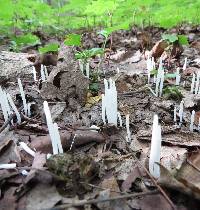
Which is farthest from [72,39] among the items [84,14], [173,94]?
[84,14]

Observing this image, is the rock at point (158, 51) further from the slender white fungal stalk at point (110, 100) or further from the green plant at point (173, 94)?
the slender white fungal stalk at point (110, 100)

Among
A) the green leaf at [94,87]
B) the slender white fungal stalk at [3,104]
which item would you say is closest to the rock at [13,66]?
the green leaf at [94,87]

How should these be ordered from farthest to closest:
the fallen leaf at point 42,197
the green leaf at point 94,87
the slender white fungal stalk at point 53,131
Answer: the green leaf at point 94,87
the slender white fungal stalk at point 53,131
the fallen leaf at point 42,197

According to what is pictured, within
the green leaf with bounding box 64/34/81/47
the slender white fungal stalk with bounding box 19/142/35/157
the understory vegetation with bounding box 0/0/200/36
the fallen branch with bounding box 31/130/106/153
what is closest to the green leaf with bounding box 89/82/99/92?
the green leaf with bounding box 64/34/81/47

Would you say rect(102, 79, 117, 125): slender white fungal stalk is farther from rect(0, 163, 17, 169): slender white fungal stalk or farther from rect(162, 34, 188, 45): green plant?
rect(162, 34, 188, 45): green plant

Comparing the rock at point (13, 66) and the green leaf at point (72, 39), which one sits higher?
the green leaf at point (72, 39)

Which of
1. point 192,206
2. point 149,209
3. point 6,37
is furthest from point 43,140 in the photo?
point 6,37

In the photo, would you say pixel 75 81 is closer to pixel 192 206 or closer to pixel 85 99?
pixel 85 99
